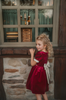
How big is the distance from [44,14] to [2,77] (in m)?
1.70

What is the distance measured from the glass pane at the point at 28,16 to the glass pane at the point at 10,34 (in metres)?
0.27

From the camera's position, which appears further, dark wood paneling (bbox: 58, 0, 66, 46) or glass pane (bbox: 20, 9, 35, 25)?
glass pane (bbox: 20, 9, 35, 25)

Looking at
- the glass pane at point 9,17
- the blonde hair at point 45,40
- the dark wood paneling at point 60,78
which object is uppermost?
the glass pane at point 9,17

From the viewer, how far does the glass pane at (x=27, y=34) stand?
95.6 inches

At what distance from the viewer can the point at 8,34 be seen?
247 cm

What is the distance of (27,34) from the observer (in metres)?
2.45

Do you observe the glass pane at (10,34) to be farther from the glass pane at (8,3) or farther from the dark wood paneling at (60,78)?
the dark wood paneling at (60,78)

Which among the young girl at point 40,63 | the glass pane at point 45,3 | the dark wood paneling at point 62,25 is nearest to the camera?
the young girl at point 40,63

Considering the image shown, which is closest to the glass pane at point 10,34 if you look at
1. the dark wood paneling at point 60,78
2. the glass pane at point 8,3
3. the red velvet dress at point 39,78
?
the glass pane at point 8,3

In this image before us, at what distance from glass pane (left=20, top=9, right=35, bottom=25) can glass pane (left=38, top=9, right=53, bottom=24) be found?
0.54 feet

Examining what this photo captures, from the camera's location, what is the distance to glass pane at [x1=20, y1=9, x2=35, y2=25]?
7.96ft

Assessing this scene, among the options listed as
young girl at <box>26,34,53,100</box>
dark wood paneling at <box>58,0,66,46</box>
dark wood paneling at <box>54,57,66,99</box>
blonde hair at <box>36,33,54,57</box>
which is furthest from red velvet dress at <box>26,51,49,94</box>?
dark wood paneling at <box>58,0,66,46</box>

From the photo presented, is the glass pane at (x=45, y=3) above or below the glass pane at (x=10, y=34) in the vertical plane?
above

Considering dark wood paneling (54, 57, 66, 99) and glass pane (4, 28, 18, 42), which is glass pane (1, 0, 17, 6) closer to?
glass pane (4, 28, 18, 42)
